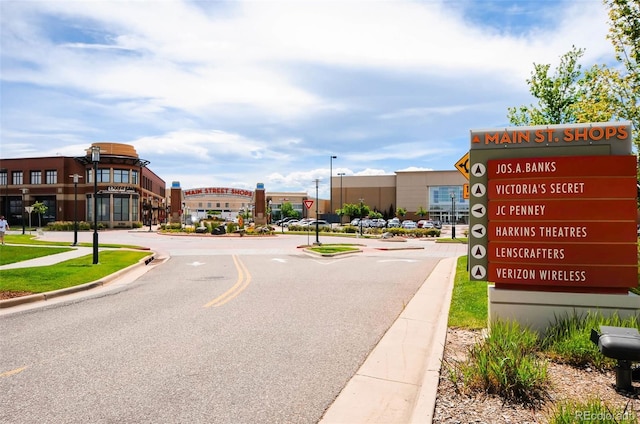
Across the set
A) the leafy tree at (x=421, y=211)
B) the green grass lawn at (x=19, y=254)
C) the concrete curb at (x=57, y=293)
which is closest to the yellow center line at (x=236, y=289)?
the concrete curb at (x=57, y=293)

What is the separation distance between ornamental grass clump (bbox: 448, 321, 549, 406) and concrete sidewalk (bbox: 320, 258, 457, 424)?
0.36 meters

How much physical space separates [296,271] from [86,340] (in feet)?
33.2

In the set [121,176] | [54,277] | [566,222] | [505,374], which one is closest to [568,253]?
[566,222]

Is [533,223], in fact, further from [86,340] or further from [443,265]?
[443,265]

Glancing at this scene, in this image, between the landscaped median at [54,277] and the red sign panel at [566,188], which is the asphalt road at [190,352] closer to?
the landscaped median at [54,277]

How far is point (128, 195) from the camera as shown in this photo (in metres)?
67.9

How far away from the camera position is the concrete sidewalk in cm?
461

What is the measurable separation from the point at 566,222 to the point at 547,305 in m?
1.37

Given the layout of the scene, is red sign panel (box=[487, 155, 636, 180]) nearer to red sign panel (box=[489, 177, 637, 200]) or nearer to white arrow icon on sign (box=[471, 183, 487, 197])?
red sign panel (box=[489, 177, 637, 200])

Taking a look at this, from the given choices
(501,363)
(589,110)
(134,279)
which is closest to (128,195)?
(134,279)

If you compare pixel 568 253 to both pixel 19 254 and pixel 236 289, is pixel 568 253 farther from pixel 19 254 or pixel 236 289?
pixel 19 254

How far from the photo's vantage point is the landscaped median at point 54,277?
37.0 ft

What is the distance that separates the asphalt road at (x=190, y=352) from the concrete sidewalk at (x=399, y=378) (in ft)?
0.72

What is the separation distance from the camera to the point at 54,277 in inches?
549
